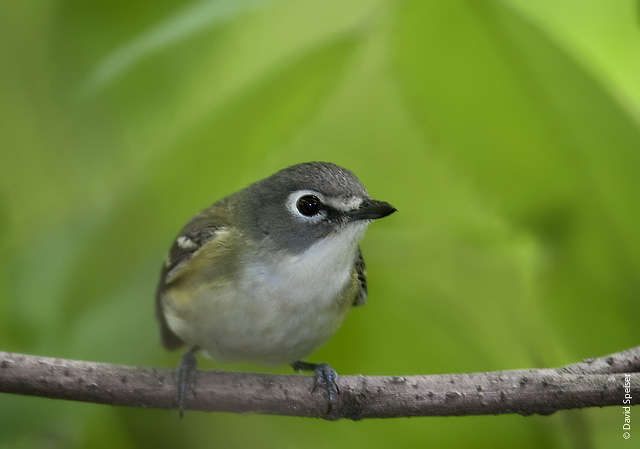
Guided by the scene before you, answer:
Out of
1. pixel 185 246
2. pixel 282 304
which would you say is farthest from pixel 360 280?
pixel 185 246

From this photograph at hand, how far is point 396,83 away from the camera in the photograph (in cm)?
112

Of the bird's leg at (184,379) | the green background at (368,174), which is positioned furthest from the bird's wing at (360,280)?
the bird's leg at (184,379)

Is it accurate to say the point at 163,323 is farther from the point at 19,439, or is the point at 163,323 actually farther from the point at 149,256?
the point at 19,439

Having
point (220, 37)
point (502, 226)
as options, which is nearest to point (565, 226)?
point (502, 226)

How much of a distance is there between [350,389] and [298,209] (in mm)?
235

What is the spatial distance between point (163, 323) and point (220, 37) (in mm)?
529

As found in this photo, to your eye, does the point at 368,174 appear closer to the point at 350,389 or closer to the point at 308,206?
the point at 308,206

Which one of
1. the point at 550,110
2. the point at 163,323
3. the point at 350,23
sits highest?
the point at 350,23

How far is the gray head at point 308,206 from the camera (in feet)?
2.54

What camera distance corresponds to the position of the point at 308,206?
0.81 m

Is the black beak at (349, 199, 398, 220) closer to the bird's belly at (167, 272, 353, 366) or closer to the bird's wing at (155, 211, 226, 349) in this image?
the bird's belly at (167, 272, 353, 366)

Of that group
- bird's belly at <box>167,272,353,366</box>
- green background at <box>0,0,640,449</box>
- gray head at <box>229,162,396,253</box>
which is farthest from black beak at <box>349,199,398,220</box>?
green background at <box>0,0,640,449</box>

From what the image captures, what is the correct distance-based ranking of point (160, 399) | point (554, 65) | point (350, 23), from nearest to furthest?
point (160, 399)
point (554, 65)
point (350, 23)

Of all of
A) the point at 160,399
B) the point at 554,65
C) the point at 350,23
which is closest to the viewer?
the point at 160,399
